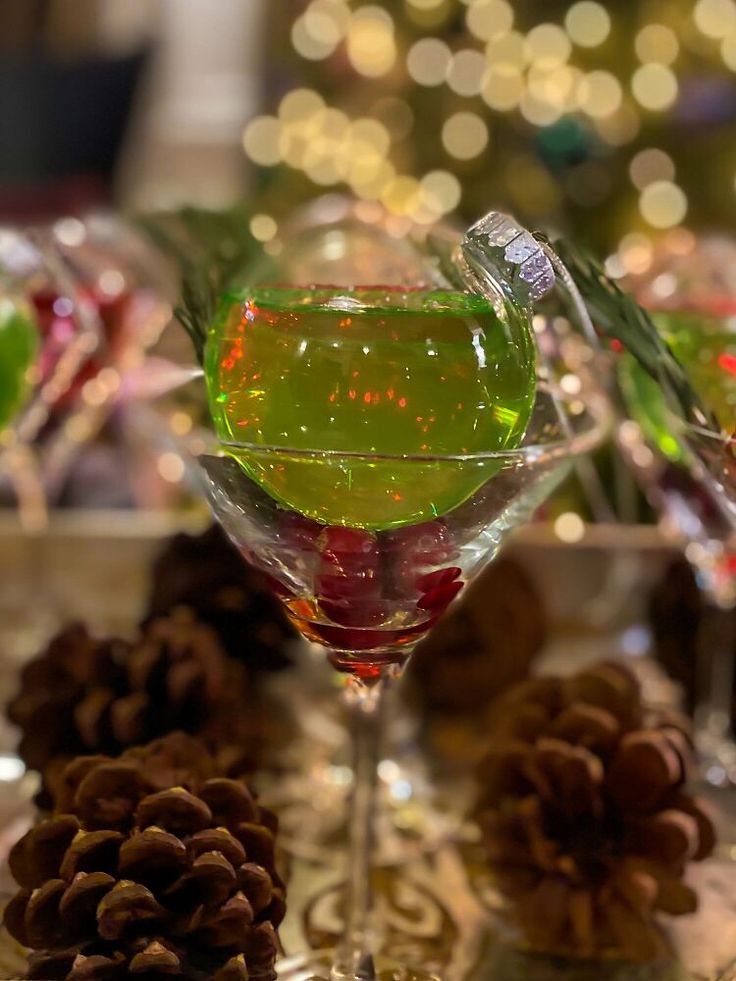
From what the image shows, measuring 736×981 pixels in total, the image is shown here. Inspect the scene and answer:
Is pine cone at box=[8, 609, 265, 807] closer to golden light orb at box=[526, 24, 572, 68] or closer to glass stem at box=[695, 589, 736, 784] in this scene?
glass stem at box=[695, 589, 736, 784]

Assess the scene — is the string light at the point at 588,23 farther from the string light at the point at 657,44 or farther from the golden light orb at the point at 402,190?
the golden light orb at the point at 402,190

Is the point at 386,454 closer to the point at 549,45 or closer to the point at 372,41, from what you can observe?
the point at 549,45

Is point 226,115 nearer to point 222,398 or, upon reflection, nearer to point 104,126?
point 104,126

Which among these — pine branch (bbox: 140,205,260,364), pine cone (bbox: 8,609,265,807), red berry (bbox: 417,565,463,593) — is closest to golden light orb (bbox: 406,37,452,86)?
pine branch (bbox: 140,205,260,364)

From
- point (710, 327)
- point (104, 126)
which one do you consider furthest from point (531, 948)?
point (104, 126)

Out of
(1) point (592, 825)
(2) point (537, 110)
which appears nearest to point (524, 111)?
(2) point (537, 110)
